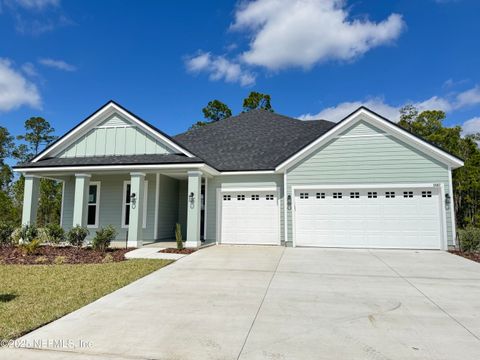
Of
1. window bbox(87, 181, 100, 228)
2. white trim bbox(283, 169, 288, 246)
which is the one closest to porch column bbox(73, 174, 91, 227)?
window bbox(87, 181, 100, 228)

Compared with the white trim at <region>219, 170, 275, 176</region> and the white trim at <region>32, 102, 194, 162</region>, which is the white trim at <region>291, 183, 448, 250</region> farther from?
the white trim at <region>32, 102, 194, 162</region>

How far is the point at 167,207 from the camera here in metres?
15.3

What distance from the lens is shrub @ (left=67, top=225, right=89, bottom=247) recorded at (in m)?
11.8

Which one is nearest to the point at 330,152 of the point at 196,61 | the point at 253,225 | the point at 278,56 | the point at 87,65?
the point at 253,225

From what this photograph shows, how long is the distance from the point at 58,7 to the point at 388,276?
598 inches

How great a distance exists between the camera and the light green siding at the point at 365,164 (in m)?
11.9

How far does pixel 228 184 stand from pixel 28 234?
803 centimetres

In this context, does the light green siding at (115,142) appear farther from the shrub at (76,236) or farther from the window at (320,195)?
the window at (320,195)

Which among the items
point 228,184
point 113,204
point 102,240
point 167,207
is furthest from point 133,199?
point 228,184

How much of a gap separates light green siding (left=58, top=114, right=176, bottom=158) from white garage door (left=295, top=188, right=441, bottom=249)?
6289 millimetres

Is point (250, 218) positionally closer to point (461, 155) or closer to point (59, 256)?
point (59, 256)

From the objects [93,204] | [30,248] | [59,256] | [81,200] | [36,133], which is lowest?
[59,256]

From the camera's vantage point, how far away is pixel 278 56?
17.9 m

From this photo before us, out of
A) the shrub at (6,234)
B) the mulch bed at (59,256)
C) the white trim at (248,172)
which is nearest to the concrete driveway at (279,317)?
the mulch bed at (59,256)
